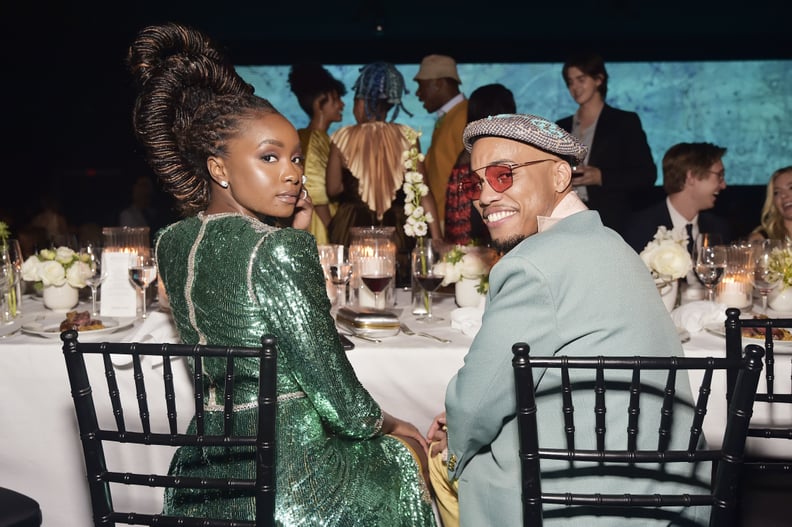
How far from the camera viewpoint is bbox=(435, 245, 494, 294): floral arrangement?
2.69 m

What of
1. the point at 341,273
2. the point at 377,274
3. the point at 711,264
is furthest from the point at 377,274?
the point at 711,264

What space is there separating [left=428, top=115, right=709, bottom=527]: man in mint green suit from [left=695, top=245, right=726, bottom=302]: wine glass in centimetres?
122

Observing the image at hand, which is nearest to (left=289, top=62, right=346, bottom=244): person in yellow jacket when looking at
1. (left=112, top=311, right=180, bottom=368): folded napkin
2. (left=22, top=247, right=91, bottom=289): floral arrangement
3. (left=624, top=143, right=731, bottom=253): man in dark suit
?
(left=624, top=143, right=731, bottom=253): man in dark suit

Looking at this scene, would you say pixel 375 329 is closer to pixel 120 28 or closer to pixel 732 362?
pixel 732 362

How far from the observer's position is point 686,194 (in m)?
3.93

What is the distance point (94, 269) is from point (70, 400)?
24.4 inches

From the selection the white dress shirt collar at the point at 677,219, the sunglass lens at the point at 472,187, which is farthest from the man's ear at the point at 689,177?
the sunglass lens at the point at 472,187

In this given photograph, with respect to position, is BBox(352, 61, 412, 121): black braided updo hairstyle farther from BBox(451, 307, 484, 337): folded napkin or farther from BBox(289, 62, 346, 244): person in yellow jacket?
BBox(451, 307, 484, 337): folded napkin

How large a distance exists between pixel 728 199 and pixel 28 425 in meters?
7.62

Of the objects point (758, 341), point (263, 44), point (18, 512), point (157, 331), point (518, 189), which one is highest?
point (263, 44)

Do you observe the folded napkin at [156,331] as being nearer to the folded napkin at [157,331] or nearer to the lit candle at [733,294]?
the folded napkin at [157,331]

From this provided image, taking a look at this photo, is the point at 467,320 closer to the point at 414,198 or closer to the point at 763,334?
the point at 414,198

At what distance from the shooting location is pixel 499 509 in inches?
61.7

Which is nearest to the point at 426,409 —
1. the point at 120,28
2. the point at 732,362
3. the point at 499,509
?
the point at 499,509
